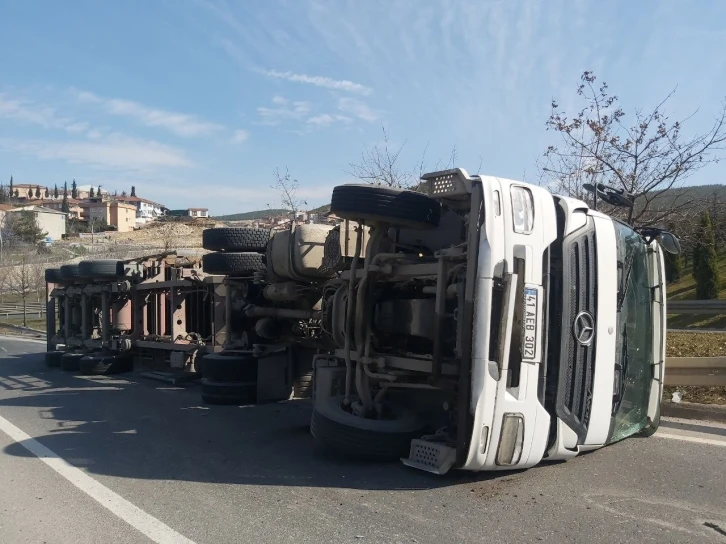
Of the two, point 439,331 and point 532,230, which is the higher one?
point 532,230

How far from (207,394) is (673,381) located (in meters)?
5.18

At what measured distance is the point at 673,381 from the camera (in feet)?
22.9

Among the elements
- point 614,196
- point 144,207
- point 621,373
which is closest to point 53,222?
point 144,207

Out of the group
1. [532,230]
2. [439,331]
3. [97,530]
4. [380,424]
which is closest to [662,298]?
[532,230]

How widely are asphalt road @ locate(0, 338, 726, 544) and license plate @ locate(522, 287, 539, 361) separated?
0.91 m

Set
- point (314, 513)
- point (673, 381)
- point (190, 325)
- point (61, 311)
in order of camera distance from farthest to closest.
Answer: point (61, 311) < point (190, 325) < point (673, 381) < point (314, 513)

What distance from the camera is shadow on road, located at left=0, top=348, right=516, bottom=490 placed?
A: 4.93m

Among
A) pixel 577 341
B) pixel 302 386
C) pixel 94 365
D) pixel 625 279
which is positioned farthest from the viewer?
pixel 94 365

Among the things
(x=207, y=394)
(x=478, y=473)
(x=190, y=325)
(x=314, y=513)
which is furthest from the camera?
(x=190, y=325)

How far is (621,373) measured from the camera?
484 cm

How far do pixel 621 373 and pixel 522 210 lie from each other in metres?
1.41

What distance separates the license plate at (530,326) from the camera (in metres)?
4.34

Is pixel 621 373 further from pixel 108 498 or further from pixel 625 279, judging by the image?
pixel 108 498

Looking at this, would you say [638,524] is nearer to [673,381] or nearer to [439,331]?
[439,331]
